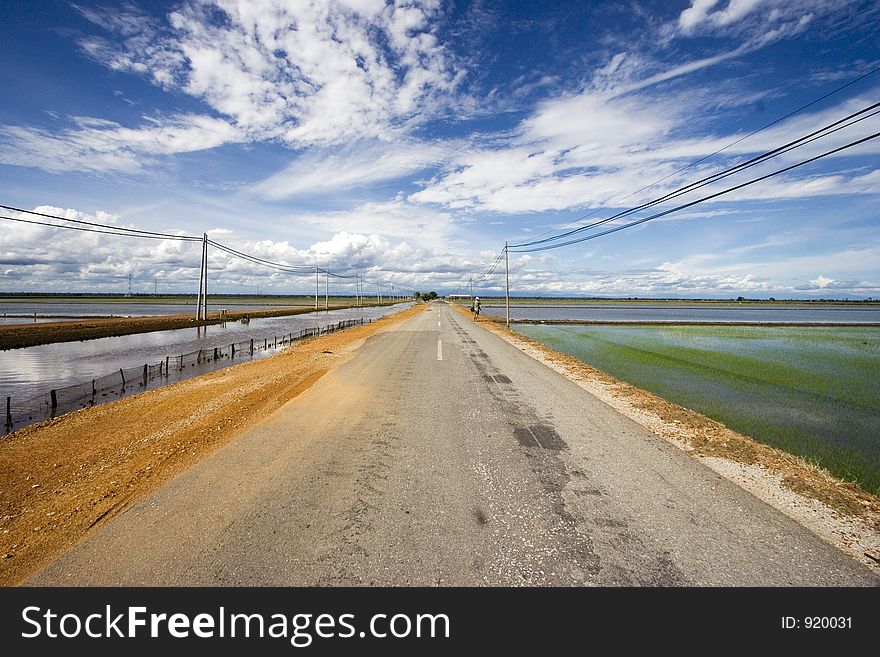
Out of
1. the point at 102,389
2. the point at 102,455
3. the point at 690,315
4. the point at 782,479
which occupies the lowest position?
the point at 102,389

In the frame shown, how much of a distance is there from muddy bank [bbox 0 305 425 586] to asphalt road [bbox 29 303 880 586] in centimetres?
46

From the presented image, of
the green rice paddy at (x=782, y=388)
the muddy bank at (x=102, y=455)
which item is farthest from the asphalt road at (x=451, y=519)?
the green rice paddy at (x=782, y=388)

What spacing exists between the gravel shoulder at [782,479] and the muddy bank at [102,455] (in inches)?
336

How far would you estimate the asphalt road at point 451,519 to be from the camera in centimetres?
389

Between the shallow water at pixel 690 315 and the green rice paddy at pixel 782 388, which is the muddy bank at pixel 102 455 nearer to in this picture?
the green rice paddy at pixel 782 388

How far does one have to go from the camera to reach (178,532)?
459 cm

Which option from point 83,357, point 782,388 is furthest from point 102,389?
point 782,388

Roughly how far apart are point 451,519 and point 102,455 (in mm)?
6923

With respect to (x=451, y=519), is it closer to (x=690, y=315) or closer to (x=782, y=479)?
(x=782, y=479)

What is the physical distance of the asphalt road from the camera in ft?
12.8

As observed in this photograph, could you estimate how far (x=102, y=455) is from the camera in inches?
297

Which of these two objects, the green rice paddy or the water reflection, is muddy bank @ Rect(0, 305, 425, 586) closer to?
the water reflection
